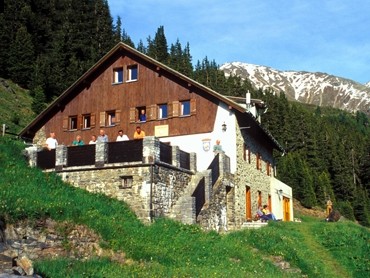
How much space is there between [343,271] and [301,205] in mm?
46694

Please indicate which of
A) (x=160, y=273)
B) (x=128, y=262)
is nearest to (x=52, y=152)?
(x=128, y=262)

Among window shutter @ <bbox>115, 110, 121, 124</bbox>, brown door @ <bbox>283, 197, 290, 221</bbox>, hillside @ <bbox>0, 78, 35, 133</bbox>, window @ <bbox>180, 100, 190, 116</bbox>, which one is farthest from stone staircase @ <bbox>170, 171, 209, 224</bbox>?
hillside @ <bbox>0, 78, 35, 133</bbox>

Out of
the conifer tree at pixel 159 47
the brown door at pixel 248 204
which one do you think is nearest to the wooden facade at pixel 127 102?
the brown door at pixel 248 204

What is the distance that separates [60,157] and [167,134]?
736 cm

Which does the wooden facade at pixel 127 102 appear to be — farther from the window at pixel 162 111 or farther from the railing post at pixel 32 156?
the railing post at pixel 32 156

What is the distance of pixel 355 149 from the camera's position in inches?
3912

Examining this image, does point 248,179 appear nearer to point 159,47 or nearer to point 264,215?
point 264,215

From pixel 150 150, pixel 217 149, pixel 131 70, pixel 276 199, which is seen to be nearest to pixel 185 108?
pixel 217 149

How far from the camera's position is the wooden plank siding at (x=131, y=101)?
28.7 metres

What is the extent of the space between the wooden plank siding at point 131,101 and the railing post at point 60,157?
6803 mm

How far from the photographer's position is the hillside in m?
43.1

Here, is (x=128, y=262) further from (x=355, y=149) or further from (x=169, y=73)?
(x=355, y=149)

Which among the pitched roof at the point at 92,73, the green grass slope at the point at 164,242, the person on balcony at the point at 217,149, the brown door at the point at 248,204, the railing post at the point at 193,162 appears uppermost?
the pitched roof at the point at 92,73

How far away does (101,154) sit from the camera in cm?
2266
